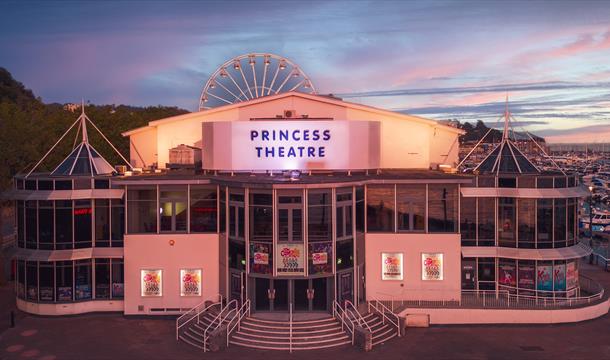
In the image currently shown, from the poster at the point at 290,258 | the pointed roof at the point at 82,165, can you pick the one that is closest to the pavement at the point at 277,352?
the poster at the point at 290,258

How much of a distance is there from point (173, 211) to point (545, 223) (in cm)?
2256

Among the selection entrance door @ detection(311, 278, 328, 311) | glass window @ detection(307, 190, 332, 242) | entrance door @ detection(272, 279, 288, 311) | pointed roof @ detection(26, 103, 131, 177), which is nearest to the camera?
glass window @ detection(307, 190, 332, 242)

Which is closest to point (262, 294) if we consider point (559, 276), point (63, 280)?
point (63, 280)

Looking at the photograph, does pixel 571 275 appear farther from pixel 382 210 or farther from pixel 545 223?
pixel 382 210

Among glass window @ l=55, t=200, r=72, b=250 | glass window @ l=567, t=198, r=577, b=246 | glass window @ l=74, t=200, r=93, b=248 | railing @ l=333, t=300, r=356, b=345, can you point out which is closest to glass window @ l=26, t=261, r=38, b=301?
glass window @ l=55, t=200, r=72, b=250

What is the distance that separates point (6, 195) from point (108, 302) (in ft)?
30.1

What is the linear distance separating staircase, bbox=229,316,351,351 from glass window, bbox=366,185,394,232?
690cm

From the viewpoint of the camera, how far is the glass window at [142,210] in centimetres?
3381

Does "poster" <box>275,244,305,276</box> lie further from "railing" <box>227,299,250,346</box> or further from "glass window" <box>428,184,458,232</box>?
"glass window" <box>428,184,458,232</box>

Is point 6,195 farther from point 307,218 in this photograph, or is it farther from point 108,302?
point 307,218

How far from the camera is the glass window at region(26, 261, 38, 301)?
110 ft

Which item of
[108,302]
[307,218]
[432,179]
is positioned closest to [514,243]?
[432,179]

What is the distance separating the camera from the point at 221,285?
33.4 metres

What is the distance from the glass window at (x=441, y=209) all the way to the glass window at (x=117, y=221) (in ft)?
62.0
